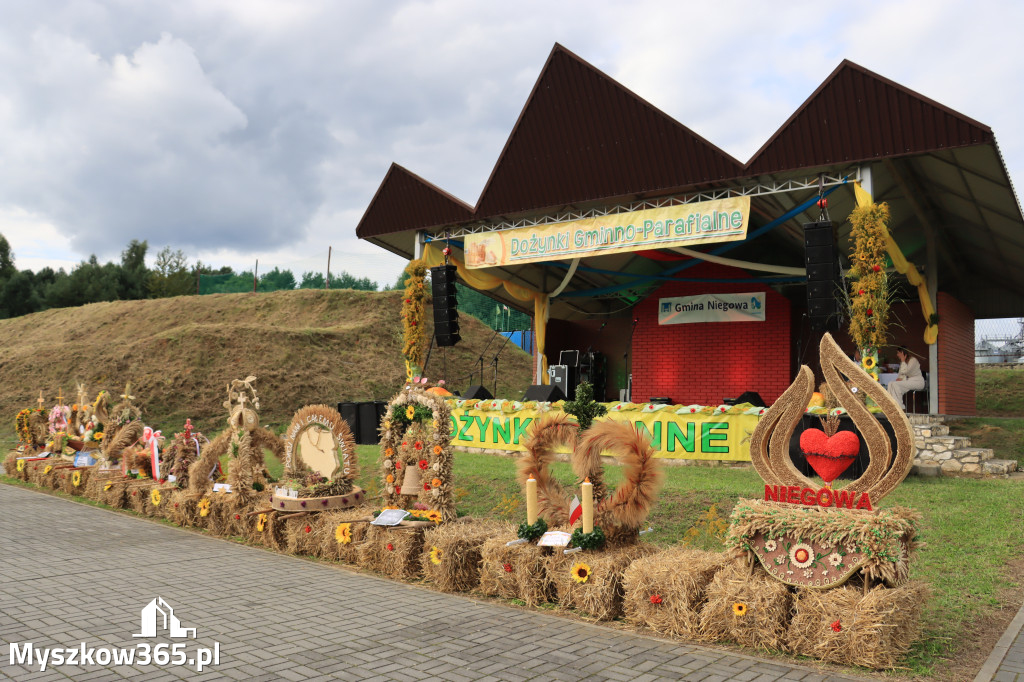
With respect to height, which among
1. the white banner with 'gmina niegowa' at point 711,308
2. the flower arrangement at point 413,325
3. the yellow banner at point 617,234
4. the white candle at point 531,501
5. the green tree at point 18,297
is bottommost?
the white candle at point 531,501

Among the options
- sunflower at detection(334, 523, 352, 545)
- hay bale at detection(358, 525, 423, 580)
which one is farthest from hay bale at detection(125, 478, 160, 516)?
hay bale at detection(358, 525, 423, 580)

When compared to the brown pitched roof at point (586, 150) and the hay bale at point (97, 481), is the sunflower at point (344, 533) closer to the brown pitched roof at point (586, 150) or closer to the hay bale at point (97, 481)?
the hay bale at point (97, 481)

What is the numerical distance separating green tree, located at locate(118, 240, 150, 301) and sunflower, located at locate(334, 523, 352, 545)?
45.9m

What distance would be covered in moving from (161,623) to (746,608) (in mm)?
4209

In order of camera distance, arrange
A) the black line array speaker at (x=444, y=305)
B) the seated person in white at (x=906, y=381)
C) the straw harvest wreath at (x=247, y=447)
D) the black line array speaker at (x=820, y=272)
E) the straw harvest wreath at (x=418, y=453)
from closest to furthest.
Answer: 1. the straw harvest wreath at (x=418, y=453)
2. the straw harvest wreath at (x=247, y=447)
3. the black line array speaker at (x=820, y=272)
4. the seated person in white at (x=906, y=381)
5. the black line array speaker at (x=444, y=305)

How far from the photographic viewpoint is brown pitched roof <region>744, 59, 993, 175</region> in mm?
10352

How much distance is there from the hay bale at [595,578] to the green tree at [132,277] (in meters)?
48.5

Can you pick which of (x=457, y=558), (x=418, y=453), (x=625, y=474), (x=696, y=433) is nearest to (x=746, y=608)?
(x=625, y=474)

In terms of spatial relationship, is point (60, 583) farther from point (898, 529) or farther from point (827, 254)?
point (827, 254)

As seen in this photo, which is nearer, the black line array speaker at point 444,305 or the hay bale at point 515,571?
the hay bale at point 515,571

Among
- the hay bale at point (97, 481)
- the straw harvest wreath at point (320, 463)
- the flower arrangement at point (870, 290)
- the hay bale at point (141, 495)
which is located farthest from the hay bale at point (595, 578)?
the hay bale at point (97, 481)

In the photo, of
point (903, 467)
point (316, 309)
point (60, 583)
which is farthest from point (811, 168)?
point (316, 309)

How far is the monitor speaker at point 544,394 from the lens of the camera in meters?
16.3

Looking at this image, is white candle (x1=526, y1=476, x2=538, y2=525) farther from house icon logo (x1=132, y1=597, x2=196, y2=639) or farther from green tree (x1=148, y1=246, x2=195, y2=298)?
green tree (x1=148, y1=246, x2=195, y2=298)
